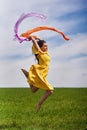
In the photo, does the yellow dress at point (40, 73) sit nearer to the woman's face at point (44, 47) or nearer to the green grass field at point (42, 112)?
the woman's face at point (44, 47)

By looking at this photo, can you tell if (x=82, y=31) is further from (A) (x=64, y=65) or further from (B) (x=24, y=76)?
(B) (x=24, y=76)

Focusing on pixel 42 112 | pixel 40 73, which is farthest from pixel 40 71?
pixel 42 112

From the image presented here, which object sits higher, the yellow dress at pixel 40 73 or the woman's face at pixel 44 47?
the woman's face at pixel 44 47

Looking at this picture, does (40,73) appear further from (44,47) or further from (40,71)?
(44,47)

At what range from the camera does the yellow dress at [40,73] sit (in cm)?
263

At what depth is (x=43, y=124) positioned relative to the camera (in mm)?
2652

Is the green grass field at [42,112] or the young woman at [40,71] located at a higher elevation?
the young woman at [40,71]

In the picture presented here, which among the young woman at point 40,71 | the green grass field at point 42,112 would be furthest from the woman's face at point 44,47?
the green grass field at point 42,112

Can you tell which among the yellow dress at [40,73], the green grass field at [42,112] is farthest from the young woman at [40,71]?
the green grass field at [42,112]

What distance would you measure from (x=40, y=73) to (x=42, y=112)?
39cm

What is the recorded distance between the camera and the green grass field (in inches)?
104

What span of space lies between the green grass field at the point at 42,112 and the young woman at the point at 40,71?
150 millimetres

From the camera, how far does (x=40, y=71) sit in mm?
2648

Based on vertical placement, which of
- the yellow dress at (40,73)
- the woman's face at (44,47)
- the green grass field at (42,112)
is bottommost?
the green grass field at (42,112)
